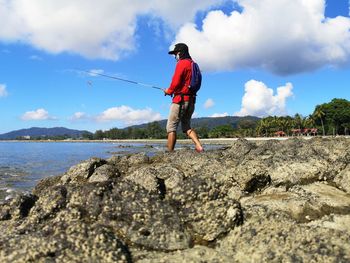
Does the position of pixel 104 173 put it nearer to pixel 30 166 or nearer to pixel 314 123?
pixel 30 166

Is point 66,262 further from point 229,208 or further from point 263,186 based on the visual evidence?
point 263,186

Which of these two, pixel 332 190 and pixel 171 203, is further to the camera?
pixel 332 190

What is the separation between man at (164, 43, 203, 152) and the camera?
1031 cm

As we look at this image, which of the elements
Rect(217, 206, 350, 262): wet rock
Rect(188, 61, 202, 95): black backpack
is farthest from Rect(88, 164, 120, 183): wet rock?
Rect(217, 206, 350, 262): wet rock

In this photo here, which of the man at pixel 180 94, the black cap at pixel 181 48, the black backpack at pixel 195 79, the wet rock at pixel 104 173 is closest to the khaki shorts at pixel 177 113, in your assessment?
the man at pixel 180 94

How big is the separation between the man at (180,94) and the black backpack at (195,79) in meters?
0.08

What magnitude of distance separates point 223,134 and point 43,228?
187214mm

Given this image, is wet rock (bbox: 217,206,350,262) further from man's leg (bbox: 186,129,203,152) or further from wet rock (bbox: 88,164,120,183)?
man's leg (bbox: 186,129,203,152)

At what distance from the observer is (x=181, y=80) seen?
34.0 feet

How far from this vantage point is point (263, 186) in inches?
284

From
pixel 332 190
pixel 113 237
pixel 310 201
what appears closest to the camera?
pixel 113 237

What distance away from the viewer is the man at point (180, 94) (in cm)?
1031

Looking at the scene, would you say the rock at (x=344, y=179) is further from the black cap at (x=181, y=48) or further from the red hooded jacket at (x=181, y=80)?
the black cap at (x=181, y=48)

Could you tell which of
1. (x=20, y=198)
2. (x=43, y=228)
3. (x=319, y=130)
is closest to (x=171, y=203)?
(x=43, y=228)
